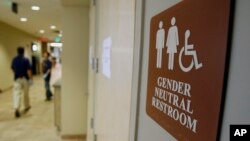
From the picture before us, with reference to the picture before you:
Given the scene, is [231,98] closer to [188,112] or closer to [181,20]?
[188,112]

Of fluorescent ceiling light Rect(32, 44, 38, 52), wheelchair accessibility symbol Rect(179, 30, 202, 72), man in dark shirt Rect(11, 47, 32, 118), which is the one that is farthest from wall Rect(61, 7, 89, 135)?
fluorescent ceiling light Rect(32, 44, 38, 52)

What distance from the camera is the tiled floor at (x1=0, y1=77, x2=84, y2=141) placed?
13.0 ft

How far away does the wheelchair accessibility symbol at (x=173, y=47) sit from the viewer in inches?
19.6

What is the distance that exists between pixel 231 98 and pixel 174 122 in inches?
8.3

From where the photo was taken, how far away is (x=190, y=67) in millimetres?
506

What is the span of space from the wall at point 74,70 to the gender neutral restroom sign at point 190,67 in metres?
3.30

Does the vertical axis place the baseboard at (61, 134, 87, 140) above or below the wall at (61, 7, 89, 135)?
below

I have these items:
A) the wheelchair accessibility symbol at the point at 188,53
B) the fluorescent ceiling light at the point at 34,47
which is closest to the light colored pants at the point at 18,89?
the wheelchair accessibility symbol at the point at 188,53

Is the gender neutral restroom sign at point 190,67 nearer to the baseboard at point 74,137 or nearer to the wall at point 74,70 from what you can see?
the wall at point 74,70

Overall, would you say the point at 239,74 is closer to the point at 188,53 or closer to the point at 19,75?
the point at 188,53

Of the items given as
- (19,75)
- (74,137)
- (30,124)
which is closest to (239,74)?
(74,137)

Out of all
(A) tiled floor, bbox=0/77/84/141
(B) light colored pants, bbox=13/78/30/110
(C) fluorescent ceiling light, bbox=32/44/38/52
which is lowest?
(A) tiled floor, bbox=0/77/84/141

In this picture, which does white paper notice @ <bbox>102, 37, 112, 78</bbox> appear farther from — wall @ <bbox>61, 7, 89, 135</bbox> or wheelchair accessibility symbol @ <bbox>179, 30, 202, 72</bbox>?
wall @ <bbox>61, 7, 89, 135</bbox>

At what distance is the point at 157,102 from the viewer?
701mm
